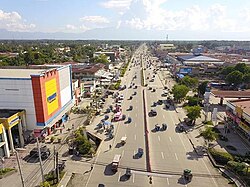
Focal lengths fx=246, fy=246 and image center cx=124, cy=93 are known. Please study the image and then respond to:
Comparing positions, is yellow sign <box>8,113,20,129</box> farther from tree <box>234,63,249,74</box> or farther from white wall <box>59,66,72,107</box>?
tree <box>234,63,249,74</box>

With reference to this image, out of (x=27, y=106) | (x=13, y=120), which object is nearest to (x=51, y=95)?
(x=27, y=106)

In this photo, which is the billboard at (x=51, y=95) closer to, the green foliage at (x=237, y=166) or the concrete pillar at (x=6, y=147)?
the concrete pillar at (x=6, y=147)

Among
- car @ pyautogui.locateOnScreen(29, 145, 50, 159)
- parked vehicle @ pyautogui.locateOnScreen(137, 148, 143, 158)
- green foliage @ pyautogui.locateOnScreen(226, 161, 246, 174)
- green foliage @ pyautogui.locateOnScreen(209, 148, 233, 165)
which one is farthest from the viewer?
parked vehicle @ pyautogui.locateOnScreen(137, 148, 143, 158)

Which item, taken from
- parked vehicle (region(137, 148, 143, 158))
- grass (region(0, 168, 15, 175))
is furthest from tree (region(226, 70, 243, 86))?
grass (region(0, 168, 15, 175))

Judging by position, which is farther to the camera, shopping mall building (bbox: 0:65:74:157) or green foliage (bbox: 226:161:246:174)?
shopping mall building (bbox: 0:65:74:157)

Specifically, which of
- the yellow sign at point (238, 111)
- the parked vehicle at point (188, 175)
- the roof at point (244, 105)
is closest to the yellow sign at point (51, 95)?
the parked vehicle at point (188, 175)

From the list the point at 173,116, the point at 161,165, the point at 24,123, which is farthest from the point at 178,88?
the point at 24,123

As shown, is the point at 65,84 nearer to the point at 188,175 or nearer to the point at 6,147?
the point at 6,147
